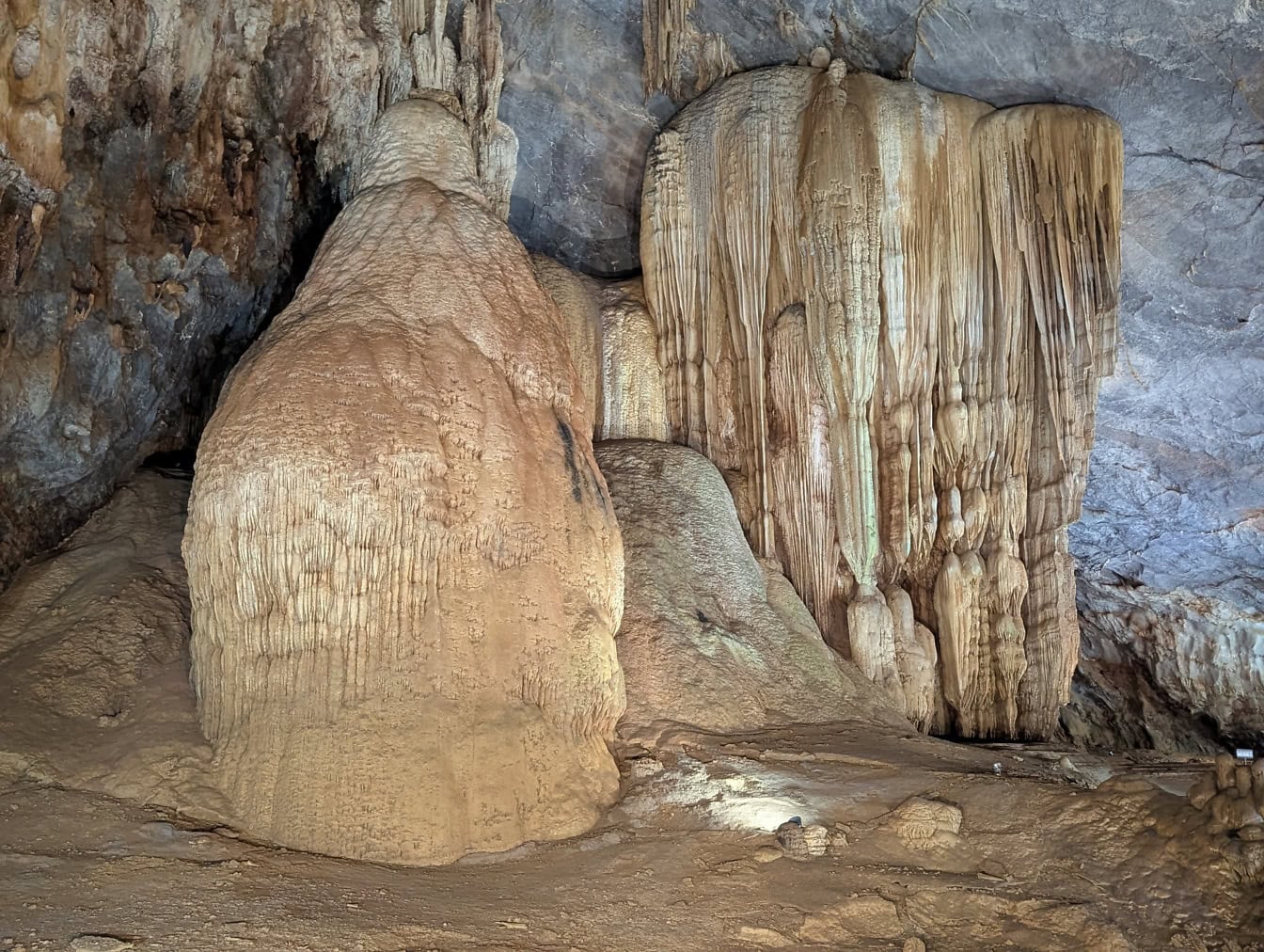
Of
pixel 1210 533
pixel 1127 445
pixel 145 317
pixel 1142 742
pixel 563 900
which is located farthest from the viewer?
pixel 1142 742

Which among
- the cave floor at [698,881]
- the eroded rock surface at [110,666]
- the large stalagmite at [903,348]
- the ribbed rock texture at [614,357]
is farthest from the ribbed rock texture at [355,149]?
the cave floor at [698,881]

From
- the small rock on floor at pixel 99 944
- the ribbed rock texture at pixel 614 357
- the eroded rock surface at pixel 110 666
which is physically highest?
the ribbed rock texture at pixel 614 357

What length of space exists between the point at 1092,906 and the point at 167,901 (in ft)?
11.5

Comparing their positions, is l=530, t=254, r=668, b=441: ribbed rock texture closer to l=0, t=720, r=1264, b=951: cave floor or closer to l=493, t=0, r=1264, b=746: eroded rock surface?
l=493, t=0, r=1264, b=746: eroded rock surface

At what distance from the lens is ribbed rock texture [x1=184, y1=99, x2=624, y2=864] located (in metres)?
5.13

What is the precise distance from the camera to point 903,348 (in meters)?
9.19

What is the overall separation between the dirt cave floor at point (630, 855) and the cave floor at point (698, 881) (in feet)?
0.04

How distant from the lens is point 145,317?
7.51 meters

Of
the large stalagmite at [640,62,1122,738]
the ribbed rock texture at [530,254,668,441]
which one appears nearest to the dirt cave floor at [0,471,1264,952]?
the large stalagmite at [640,62,1122,738]

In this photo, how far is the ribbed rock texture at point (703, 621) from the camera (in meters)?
7.14

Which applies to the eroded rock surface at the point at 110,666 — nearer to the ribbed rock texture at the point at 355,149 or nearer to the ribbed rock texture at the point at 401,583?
the ribbed rock texture at the point at 401,583

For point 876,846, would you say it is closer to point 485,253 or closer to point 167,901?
point 167,901

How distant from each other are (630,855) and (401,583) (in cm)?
173

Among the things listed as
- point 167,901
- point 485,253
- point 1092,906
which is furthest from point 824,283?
point 167,901
